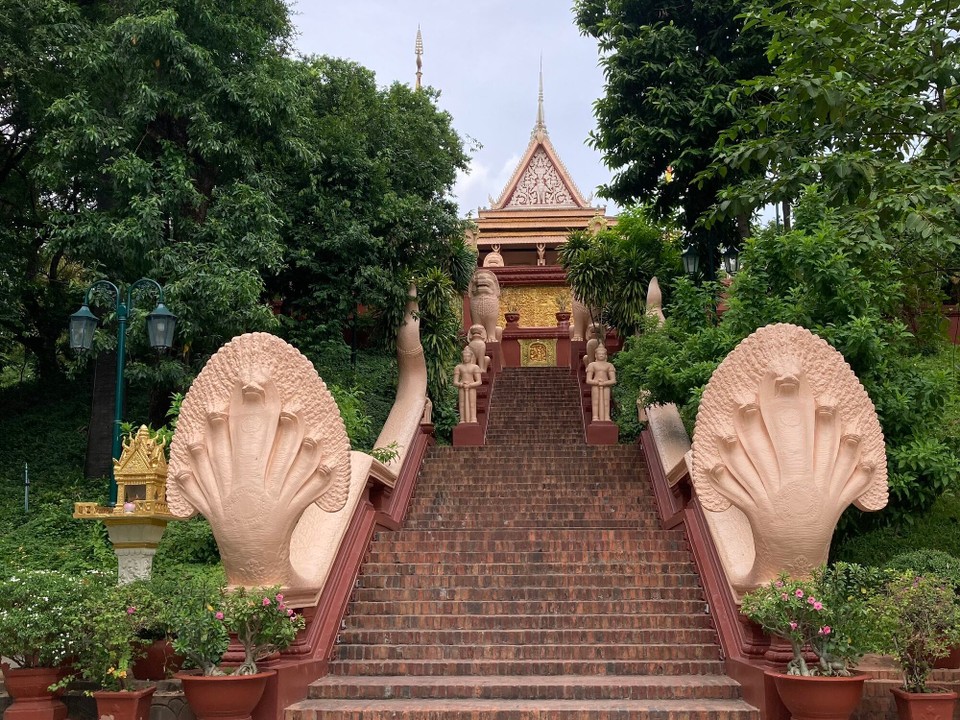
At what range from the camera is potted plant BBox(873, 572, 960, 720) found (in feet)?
18.8

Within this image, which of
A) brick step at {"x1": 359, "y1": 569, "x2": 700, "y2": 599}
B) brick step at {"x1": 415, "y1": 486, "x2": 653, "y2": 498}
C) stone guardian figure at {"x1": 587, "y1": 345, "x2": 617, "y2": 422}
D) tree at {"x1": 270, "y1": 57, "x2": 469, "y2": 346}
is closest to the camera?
brick step at {"x1": 359, "y1": 569, "x2": 700, "y2": 599}

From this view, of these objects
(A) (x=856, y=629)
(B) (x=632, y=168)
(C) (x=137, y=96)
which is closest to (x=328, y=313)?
(C) (x=137, y=96)

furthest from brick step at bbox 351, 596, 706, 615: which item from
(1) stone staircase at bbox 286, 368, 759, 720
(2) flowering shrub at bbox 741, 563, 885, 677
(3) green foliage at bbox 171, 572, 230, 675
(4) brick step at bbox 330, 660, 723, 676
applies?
(3) green foliage at bbox 171, 572, 230, 675

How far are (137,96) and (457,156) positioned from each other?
26.9 feet

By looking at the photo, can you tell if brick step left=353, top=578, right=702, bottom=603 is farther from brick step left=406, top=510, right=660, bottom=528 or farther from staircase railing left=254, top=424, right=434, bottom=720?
brick step left=406, top=510, right=660, bottom=528

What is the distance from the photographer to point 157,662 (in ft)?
22.1

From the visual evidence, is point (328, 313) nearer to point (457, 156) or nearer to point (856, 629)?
point (457, 156)

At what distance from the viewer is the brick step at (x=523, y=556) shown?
902cm

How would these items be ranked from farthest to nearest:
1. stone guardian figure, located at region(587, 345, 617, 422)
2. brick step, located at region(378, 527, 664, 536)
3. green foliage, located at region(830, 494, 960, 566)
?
stone guardian figure, located at region(587, 345, 617, 422), brick step, located at region(378, 527, 664, 536), green foliage, located at region(830, 494, 960, 566)

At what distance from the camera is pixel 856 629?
19.2ft

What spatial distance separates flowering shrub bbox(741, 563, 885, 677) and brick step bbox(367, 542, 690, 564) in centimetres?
280

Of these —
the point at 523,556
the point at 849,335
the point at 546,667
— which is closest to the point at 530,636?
the point at 546,667

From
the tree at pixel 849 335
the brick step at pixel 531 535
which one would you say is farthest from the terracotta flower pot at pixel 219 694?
the tree at pixel 849 335

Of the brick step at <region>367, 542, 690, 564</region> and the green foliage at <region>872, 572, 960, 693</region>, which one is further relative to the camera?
the brick step at <region>367, 542, 690, 564</region>
